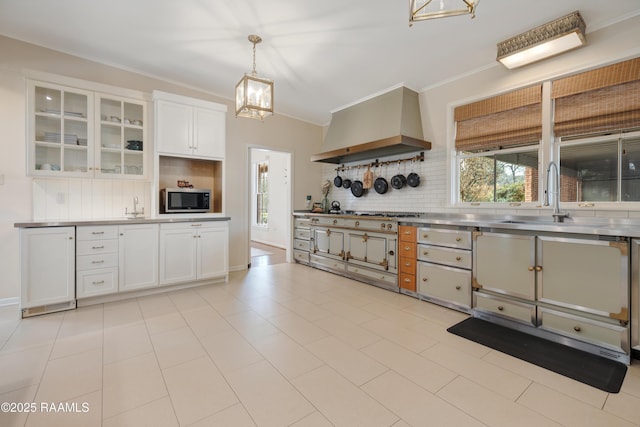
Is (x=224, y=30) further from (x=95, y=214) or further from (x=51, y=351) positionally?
(x=51, y=351)

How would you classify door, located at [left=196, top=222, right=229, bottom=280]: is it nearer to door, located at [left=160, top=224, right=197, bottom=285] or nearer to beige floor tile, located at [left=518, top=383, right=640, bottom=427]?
door, located at [left=160, top=224, right=197, bottom=285]

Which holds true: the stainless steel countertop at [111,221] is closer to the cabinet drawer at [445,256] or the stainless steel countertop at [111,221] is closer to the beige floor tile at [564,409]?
the cabinet drawer at [445,256]

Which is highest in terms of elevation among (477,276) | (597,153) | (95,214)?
(597,153)

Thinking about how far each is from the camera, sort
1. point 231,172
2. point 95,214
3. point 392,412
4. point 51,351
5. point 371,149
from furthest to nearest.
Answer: point 231,172 < point 371,149 < point 95,214 < point 51,351 < point 392,412

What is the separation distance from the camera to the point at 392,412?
152 cm

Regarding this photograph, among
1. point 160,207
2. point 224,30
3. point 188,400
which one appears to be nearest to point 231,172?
point 160,207

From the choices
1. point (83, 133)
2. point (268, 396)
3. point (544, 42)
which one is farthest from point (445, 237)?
point (83, 133)

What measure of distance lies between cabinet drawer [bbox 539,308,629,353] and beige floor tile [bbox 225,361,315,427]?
2132mm

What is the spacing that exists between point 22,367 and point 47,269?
50.7 inches

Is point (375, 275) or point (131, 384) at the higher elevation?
point (375, 275)

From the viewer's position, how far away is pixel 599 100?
2.69m

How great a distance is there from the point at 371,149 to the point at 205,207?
2.58 metres

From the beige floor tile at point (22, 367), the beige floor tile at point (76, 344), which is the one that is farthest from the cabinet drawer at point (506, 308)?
the beige floor tile at point (22, 367)

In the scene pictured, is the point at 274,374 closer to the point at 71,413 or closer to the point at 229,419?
the point at 229,419
